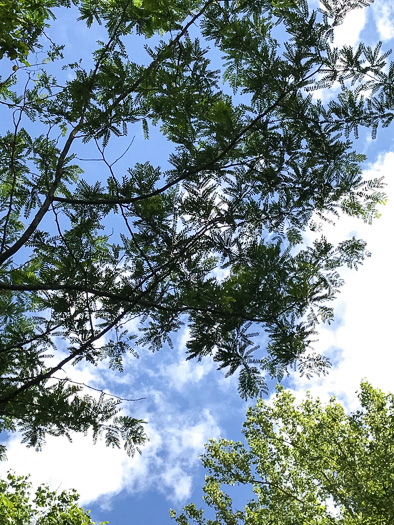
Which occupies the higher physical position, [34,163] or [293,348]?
[34,163]

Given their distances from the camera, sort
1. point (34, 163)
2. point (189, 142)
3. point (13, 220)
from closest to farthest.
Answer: point (189, 142)
point (34, 163)
point (13, 220)

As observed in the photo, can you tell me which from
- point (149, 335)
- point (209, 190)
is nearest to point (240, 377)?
point (149, 335)

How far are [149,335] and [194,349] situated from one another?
2.21 feet

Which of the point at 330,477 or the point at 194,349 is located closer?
the point at 194,349

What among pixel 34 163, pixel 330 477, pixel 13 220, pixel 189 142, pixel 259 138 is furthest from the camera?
pixel 330 477

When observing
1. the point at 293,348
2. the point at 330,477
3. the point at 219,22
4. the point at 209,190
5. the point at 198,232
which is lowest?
the point at 293,348

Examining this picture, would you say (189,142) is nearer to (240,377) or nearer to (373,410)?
(240,377)

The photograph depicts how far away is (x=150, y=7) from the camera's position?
12.6ft

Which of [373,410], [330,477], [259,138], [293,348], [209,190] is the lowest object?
[293,348]

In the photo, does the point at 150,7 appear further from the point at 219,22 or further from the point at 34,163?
the point at 34,163

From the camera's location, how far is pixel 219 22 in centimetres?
422

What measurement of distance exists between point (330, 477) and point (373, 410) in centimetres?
241

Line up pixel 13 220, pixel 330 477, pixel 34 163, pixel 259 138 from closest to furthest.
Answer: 1. pixel 259 138
2. pixel 34 163
3. pixel 13 220
4. pixel 330 477

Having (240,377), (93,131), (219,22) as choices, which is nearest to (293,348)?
(240,377)
